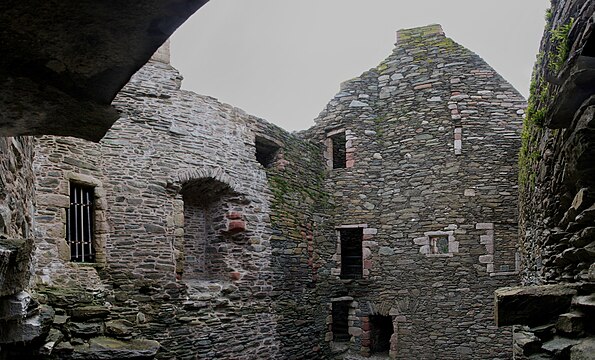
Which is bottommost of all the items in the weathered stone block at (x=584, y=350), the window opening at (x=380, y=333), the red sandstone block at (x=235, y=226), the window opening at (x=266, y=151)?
the window opening at (x=380, y=333)

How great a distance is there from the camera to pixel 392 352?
10.3 metres

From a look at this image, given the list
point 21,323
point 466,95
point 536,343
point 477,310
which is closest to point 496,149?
point 466,95

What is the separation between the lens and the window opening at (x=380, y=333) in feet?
35.7

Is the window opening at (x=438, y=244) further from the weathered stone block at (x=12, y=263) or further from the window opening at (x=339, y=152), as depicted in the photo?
the weathered stone block at (x=12, y=263)

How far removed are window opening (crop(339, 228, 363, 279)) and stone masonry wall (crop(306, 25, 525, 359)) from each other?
0.70 meters

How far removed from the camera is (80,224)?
6.64 m

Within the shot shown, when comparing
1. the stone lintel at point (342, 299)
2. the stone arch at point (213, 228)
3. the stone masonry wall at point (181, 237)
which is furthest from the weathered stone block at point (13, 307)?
the stone lintel at point (342, 299)

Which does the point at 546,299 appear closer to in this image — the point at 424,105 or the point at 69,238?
the point at 69,238

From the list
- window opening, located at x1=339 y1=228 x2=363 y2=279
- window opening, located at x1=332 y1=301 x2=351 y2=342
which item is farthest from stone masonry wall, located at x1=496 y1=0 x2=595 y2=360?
window opening, located at x1=332 y1=301 x2=351 y2=342

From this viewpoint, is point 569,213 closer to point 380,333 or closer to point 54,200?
point 54,200

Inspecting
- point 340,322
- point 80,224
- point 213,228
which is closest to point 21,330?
point 80,224

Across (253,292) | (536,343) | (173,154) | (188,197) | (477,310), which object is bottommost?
(477,310)

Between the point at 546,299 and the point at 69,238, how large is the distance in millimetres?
5764

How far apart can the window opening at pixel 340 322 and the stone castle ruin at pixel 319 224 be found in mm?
36
